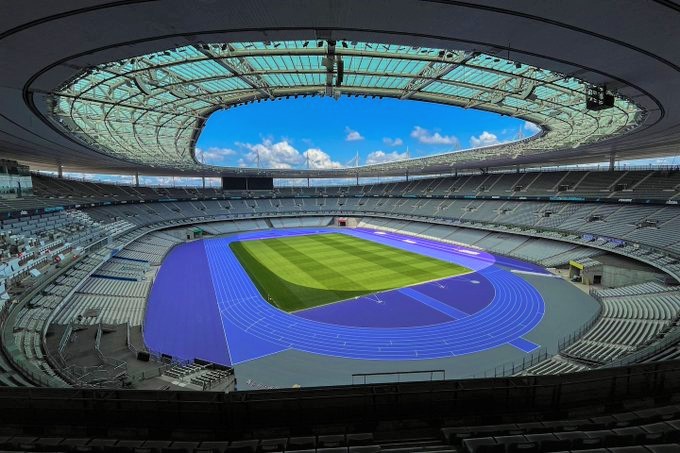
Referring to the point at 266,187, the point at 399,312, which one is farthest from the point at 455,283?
the point at 266,187

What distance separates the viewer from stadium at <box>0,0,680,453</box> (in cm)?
483

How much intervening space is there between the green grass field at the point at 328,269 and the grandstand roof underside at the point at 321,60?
14.1 m

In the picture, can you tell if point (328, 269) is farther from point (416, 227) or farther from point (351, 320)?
point (416, 227)

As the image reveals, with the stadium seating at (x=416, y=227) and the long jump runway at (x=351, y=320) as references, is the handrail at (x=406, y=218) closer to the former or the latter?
the stadium seating at (x=416, y=227)

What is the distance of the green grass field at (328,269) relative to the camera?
994 inches

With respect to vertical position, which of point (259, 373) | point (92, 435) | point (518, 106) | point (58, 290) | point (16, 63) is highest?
→ point (518, 106)

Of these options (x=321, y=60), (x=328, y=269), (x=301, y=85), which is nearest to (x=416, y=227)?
(x=328, y=269)

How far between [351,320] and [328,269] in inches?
495

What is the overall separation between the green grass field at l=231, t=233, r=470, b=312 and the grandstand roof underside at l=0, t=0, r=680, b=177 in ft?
46.2

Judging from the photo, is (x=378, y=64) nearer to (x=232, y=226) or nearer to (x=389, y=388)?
(x=389, y=388)

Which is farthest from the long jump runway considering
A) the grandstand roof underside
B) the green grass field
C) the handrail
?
the grandstand roof underside

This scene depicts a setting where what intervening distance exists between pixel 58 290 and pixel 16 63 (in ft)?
50.9

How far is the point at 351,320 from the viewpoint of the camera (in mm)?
20172

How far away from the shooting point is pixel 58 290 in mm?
18484
